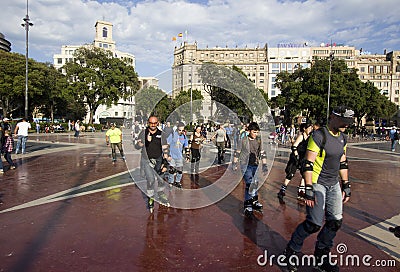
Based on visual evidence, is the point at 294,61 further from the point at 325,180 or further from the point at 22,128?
the point at 325,180

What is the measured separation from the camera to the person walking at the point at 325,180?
364 centimetres

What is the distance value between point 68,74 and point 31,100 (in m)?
6.62

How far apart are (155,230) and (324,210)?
9.15ft

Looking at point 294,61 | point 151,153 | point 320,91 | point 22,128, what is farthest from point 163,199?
point 294,61

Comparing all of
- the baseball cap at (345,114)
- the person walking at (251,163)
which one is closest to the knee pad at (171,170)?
the person walking at (251,163)

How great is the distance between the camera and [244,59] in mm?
127938

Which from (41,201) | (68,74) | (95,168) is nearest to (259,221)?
(41,201)

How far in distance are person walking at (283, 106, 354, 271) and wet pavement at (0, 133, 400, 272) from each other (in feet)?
1.95

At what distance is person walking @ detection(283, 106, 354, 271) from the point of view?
143 inches

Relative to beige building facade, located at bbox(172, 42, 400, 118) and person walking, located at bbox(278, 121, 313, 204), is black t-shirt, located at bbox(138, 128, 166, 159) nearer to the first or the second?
person walking, located at bbox(278, 121, 313, 204)

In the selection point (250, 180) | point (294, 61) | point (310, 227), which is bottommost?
point (310, 227)

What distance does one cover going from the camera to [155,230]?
5.17 metres

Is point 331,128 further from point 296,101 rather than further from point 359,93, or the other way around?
point 359,93

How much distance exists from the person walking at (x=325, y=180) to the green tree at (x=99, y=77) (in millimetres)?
43658
